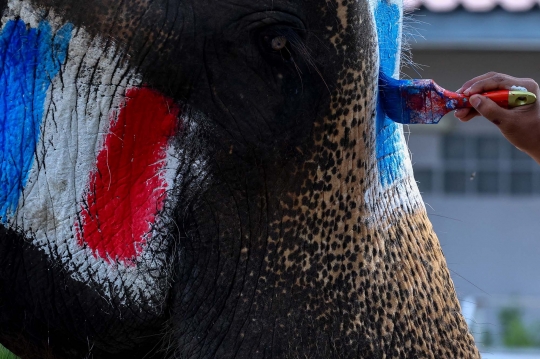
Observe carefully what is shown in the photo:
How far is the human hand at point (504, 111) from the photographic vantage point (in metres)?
1.46

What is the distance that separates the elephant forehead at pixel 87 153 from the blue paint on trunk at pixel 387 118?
1.09 ft

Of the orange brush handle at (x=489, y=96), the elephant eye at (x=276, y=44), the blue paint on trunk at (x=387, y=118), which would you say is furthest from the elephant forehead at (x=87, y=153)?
the orange brush handle at (x=489, y=96)

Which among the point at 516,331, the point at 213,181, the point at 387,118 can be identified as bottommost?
the point at 213,181

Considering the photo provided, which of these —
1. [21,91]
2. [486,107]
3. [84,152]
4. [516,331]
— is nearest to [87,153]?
Answer: [84,152]

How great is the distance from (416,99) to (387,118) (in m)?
0.06

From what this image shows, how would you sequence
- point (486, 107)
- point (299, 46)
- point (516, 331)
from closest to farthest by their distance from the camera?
point (299, 46) < point (486, 107) < point (516, 331)

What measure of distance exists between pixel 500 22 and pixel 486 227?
3.67 m

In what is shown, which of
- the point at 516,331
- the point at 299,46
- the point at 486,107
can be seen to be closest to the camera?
the point at 299,46

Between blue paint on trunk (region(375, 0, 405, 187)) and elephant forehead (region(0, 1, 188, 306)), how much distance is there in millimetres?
332

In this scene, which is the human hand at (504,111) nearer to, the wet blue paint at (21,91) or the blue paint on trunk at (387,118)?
the blue paint on trunk at (387,118)

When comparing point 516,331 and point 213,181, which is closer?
point 213,181

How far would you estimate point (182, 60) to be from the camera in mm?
1367

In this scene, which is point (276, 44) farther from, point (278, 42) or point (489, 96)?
point (489, 96)

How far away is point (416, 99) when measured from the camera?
1.44 meters
